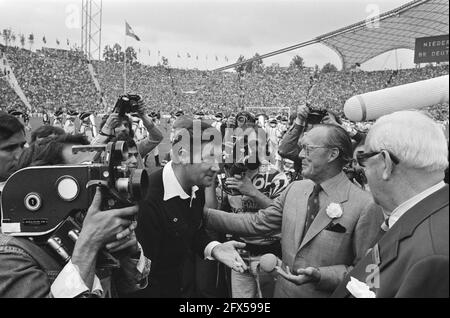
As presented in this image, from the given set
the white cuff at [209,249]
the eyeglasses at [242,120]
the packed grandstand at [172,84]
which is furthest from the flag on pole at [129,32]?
the white cuff at [209,249]

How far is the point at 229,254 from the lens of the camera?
9.07ft

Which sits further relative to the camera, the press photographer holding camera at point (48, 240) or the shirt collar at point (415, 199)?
the shirt collar at point (415, 199)

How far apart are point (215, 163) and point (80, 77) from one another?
50.3m

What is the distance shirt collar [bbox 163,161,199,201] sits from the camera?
2.95 metres

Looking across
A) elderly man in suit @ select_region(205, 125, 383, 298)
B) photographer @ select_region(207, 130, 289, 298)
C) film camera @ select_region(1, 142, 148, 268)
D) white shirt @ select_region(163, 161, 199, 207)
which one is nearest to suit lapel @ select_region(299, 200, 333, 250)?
elderly man in suit @ select_region(205, 125, 383, 298)

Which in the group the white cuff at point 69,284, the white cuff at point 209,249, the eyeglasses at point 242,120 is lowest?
the white cuff at point 209,249

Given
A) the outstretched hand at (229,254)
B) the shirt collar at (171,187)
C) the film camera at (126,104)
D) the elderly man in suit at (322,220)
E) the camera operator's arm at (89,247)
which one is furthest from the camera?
the film camera at (126,104)

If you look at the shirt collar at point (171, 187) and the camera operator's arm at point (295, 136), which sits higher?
the camera operator's arm at point (295, 136)

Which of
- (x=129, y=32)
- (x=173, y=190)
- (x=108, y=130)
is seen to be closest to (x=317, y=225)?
(x=173, y=190)

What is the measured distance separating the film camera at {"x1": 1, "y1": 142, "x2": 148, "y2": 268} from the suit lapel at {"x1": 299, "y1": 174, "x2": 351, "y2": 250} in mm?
1269

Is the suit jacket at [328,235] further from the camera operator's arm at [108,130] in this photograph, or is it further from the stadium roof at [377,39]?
the stadium roof at [377,39]

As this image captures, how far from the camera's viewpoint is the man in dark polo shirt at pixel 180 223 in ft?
9.29

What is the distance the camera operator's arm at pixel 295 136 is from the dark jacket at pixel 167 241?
5.22 ft

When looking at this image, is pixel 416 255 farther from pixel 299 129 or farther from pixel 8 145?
pixel 299 129
